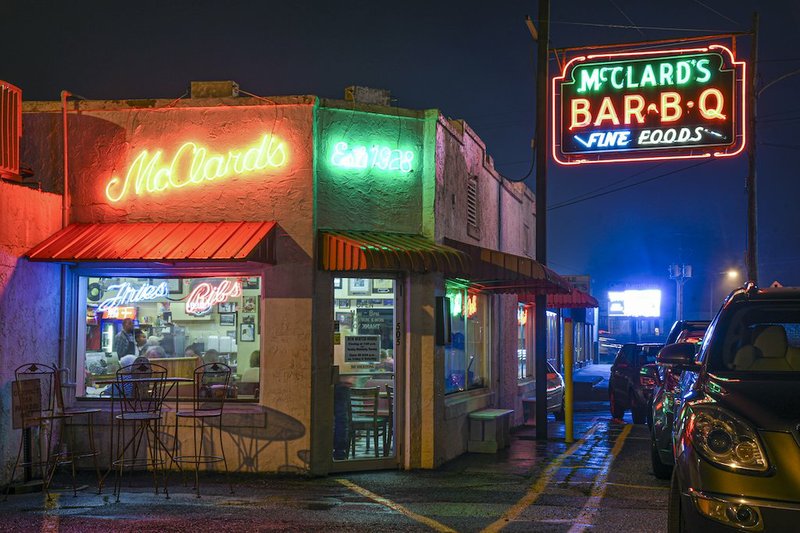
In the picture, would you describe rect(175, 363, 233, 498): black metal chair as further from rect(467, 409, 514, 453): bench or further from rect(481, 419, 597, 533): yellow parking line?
rect(467, 409, 514, 453): bench

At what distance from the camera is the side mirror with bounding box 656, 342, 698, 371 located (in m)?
Result: 6.12

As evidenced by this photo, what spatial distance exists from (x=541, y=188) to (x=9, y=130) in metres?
7.95

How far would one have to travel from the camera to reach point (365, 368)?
36.6ft

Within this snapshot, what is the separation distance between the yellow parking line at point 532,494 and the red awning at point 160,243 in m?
3.97

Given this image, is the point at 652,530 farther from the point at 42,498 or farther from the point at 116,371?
the point at 116,371

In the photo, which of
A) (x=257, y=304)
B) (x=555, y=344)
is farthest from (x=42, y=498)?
(x=555, y=344)

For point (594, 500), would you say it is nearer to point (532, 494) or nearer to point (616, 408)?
point (532, 494)

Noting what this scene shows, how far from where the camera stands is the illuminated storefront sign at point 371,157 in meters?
11.0

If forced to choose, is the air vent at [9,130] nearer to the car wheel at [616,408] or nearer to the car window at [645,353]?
the car window at [645,353]

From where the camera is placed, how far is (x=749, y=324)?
6.46m

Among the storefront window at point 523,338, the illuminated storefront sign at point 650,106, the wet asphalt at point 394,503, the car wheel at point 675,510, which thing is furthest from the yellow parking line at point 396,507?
the storefront window at point 523,338

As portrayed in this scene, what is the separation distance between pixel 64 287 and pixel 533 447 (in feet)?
23.4

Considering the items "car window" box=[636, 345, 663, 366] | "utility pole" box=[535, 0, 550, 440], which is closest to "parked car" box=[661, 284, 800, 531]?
"utility pole" box=[535, 0, 550, 440]

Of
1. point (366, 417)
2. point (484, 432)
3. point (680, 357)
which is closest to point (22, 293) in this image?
point (366, 417)
